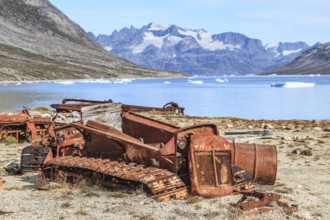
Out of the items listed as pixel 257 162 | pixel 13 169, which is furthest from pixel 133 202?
pixel 13 169

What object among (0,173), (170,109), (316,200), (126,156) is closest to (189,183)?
(126,156)

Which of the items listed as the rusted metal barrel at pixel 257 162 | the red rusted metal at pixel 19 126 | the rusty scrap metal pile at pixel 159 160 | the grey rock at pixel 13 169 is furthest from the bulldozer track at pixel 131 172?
the red rusted metal at pixel 19 126

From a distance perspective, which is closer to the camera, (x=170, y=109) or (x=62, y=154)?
(x=62, y=154)

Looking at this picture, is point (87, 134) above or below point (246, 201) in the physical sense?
above

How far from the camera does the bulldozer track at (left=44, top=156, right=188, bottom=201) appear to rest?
11.1 metres

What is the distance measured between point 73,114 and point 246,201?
26.0 meters

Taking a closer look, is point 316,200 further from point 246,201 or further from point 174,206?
point 174,206

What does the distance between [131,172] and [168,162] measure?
101 centimetres

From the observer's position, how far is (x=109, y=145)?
13422 millimetres

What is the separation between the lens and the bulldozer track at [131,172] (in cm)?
1109

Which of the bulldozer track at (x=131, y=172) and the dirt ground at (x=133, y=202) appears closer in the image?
the dirt ground at (x=133, y=202)

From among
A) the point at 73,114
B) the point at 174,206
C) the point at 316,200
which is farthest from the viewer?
the point at 73,114

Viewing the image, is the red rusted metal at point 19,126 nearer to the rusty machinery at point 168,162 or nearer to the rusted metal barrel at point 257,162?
the rusty machinery at point 168,162

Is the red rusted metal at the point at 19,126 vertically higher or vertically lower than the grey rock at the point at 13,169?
higher
